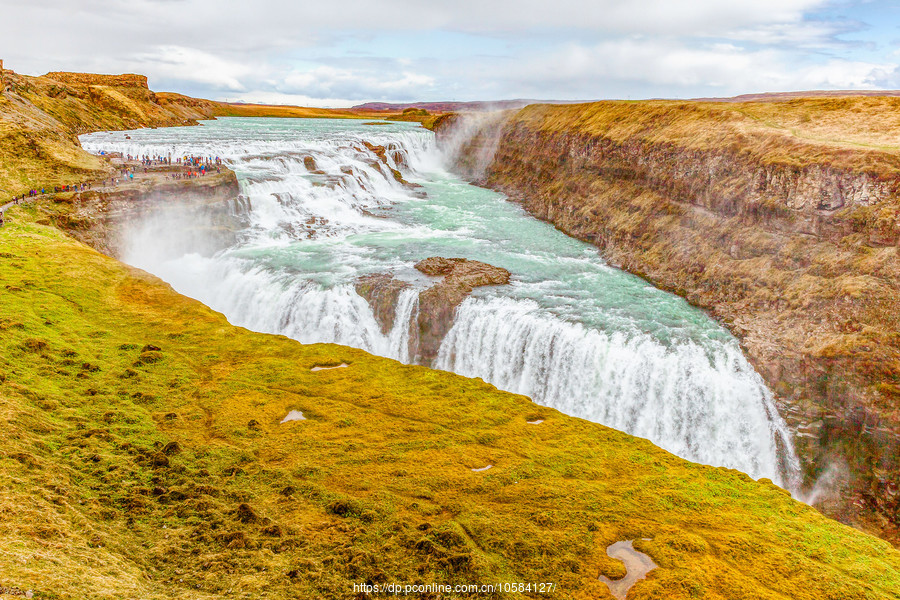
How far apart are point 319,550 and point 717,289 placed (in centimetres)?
2588

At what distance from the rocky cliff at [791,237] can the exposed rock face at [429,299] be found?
11.9 m

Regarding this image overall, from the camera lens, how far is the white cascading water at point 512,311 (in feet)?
71.7

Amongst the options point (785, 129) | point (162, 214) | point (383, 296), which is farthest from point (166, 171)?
point (785, 129)

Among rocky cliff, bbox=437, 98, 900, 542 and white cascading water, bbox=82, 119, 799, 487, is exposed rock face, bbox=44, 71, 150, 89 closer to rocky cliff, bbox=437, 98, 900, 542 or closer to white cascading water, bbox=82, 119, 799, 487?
white cascading water, bbox=82, 119, 799, 487

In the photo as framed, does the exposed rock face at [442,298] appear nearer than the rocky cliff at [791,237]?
No

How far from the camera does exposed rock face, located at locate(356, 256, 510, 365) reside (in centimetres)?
2694

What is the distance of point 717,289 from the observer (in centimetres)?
2831

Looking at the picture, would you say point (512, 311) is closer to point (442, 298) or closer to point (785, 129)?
point (442, 298)

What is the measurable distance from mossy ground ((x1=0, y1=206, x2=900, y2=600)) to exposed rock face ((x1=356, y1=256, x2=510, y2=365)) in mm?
7793

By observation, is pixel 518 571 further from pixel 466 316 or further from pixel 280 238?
pixel 280 238

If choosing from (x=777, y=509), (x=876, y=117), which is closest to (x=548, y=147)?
(x=876, y=117)

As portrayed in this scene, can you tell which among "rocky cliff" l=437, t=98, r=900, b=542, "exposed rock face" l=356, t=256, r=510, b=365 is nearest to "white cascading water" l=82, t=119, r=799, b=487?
"exposed rock face" l=356, t=256, r=510, b=365

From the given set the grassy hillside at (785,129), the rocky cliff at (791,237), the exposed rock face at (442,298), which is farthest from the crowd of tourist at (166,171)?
the grassy hillside at (785,129)

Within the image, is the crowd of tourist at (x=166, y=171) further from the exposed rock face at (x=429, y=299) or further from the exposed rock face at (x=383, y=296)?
the exposed rock face at (x=429, y=299)
